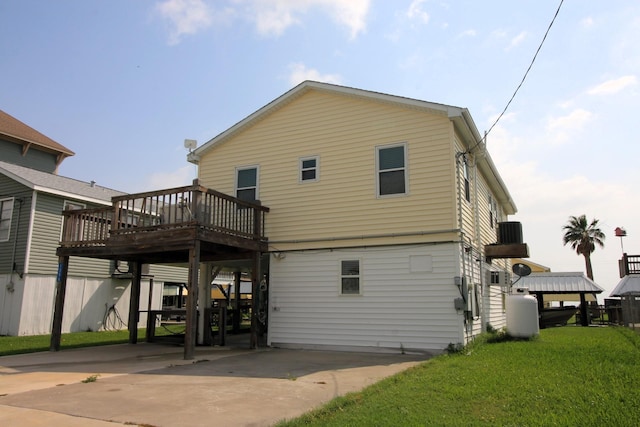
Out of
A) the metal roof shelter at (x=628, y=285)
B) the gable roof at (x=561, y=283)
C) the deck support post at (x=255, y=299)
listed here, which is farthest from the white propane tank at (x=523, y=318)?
the metal roof shelter at (x=628, y=285)

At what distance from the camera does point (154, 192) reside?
10.9 meters

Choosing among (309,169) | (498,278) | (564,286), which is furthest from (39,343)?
(564,286)

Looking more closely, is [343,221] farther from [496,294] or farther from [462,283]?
[496,294]

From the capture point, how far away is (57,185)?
18484mm

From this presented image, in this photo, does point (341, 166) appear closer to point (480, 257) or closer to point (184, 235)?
point (184, 235)

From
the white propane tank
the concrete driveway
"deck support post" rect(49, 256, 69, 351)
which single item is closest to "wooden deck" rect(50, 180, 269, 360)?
"deck support post" rect(49, 256, 69, 351)

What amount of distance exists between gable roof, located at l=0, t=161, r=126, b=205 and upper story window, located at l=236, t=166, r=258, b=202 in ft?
27.9

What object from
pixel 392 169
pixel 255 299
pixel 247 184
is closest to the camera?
pixel 392 169

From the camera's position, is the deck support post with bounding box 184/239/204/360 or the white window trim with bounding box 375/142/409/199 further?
the white window trim with bounding box 375/142/409/199

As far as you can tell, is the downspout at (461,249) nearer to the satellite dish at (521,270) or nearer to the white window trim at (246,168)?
the satellite dish at (521,270)

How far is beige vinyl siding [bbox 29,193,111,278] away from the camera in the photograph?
17.2 meters

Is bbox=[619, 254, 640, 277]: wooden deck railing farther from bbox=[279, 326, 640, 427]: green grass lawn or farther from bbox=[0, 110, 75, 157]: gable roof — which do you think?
bbox=[0, 110, 75, 157]: gable roof

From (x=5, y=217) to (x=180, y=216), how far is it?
428 inches

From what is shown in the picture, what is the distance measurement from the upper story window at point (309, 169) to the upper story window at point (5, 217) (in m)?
12.1
